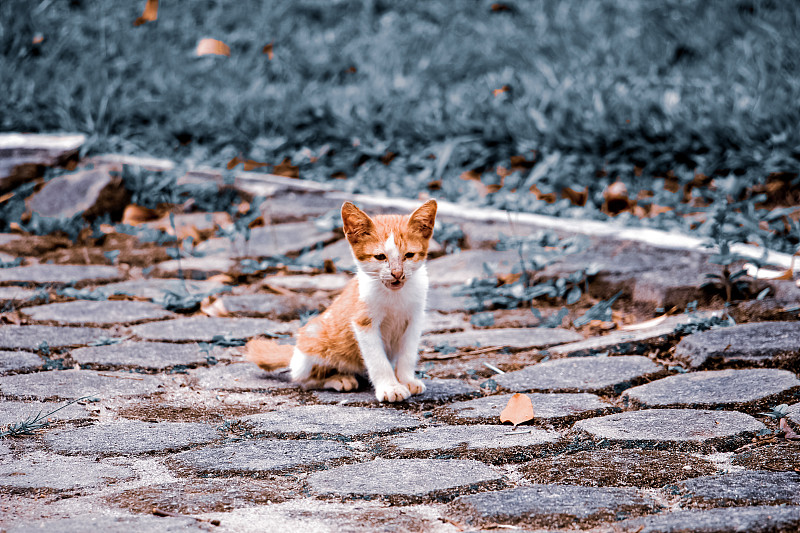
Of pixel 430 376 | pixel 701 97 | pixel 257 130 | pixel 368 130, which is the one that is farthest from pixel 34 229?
pixel 701 97

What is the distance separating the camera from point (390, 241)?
2.36 metres

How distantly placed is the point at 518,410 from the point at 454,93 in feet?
14.1

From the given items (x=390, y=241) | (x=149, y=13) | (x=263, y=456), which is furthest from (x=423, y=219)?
(x=149, y=13)

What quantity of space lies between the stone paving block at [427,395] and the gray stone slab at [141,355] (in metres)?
0.53

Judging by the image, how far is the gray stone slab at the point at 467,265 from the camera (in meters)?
3.69

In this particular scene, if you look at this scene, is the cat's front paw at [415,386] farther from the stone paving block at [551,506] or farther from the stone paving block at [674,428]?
the stone paving block at [551,506]

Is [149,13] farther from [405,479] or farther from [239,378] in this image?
[405,479]

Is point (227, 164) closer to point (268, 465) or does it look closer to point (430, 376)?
point (430, 376)

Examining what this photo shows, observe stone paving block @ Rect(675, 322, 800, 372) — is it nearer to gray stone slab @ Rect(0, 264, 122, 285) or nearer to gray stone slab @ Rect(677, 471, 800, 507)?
gray stone slab @ Rect(677, 471, 800, 507)

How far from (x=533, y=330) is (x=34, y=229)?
2892mm

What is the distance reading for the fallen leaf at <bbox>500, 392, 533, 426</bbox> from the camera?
2092 mm

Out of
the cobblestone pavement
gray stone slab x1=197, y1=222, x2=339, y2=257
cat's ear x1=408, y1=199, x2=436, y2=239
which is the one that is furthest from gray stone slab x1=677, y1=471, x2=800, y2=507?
gray stone slab x1=197, y1=222, x2=339, y2=257

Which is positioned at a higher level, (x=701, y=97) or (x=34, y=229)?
(x=701, y=97)

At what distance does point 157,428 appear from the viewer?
2035 mm
